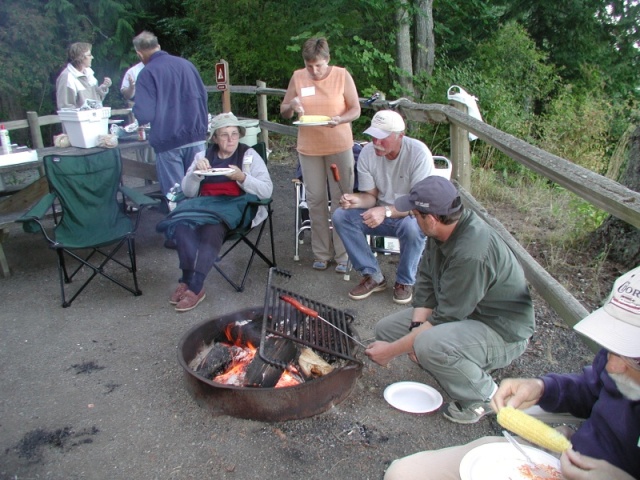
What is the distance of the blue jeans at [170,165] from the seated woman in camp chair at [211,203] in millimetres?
773

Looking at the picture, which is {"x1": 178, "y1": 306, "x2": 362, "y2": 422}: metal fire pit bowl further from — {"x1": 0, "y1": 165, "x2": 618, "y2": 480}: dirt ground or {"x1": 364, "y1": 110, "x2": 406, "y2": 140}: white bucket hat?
{"x1": 364, "y1": 110, "x2": 406, "y2": 140}: white bucket hat

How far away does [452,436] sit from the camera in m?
2.58

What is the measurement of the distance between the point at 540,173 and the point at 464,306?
96 centimetres

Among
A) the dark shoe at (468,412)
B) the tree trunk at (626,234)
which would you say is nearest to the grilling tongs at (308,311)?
the dark shoe at (468,412)

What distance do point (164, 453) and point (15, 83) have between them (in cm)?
1286

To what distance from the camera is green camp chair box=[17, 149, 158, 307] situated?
4.13 meters

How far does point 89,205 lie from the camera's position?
14.8 ft

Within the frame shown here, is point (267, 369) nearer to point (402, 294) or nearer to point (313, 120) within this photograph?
point (402, 294)

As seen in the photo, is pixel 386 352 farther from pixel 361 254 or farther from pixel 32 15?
pixel 32 15

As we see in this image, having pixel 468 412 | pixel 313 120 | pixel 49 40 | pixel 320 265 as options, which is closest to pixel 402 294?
pixel 320 265

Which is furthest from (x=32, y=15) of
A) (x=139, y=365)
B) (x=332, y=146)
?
(x=139, y=365)

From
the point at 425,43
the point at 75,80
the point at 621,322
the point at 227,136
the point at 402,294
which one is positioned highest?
the point at 425,43

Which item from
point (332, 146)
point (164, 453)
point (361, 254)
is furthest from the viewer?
point (332, 146)

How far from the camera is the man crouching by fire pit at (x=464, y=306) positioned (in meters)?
2.36
